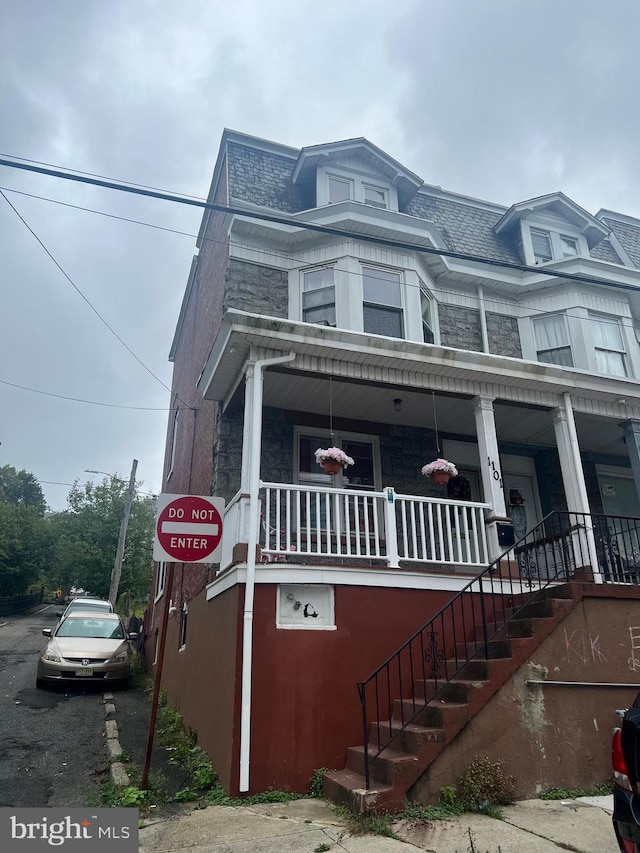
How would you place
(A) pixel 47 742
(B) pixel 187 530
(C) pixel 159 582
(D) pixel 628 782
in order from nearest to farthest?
1. (D) pixel 628 782
2. (B) pixel 187 530
3. (A) pixel 47 742
4. (C) pixel 159 582

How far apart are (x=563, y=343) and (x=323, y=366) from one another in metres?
6.28

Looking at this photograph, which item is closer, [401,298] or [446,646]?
[446,646]

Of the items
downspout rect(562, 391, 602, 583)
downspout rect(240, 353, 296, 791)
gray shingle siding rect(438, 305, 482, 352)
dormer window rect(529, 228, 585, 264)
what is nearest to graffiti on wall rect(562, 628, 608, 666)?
downspout rect(562, 391, 602, 583)

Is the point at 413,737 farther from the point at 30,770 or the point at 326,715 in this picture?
the point at 30,770

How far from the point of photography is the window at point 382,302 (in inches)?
408

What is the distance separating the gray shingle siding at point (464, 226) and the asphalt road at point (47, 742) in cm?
1103

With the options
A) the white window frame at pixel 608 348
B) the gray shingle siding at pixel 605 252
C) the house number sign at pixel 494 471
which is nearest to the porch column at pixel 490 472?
the house number sign at pixel 494 471

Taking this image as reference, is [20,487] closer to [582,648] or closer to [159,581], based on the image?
[159,581]

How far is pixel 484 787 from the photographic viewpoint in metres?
5.38

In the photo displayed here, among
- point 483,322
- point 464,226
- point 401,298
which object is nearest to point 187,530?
point 401,298

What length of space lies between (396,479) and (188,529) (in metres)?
4.93

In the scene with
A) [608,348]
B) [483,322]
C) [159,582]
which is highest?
[483,322]

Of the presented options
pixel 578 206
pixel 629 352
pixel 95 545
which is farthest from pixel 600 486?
pixel 95 545

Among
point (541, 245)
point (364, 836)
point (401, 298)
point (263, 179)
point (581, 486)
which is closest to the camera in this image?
point (364, 836)
